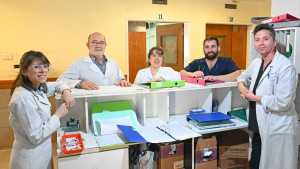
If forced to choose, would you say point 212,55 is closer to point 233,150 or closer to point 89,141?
point 233,150

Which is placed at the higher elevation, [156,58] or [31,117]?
[156,58]

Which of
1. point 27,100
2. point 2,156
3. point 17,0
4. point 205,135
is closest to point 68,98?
point 27,100

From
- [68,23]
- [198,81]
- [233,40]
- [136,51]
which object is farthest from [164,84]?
[233,40]

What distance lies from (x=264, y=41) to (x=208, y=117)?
828 mm

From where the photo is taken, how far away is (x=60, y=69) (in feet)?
13.1

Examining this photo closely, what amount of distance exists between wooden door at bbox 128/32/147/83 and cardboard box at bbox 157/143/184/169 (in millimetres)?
2805

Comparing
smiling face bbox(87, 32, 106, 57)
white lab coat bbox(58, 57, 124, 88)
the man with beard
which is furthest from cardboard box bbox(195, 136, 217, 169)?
smiling face bbox(87, 32, 106, 57)

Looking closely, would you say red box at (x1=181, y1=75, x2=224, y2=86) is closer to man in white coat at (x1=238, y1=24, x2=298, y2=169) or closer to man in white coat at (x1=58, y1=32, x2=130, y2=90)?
man in white coat at (x1=238, y1=24, x2=298, y2=169)

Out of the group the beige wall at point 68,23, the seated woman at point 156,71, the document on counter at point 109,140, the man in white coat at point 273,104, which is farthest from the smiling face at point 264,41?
the beige wall at point 68,23

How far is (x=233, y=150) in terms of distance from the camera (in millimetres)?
2527

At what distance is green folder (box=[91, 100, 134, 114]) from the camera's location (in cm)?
221

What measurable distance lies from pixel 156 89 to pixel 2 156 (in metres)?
2.54

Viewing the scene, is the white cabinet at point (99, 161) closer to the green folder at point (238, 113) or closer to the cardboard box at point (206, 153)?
the cardboard box at point (206, 153)

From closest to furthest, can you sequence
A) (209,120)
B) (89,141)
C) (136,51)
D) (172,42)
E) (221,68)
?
(89,141) → (209,120) → (221,68) → (136,51) → (172,42)
